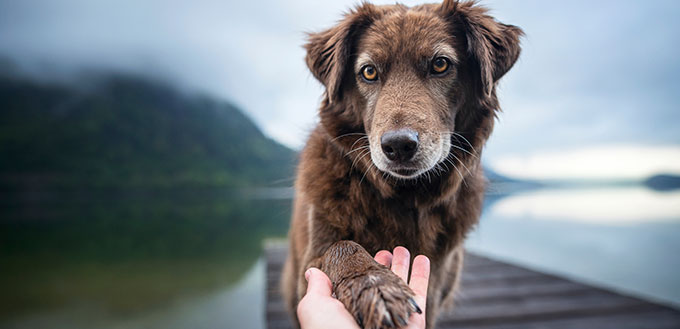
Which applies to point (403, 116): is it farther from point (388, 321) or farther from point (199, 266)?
point (199, 266)

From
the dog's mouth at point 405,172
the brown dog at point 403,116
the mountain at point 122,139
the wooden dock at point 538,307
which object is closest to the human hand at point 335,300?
the brown dog at point 403,116

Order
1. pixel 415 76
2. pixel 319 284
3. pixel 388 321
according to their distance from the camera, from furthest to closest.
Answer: pixel 415 76 → pixel 319 284 → pixel 388 321

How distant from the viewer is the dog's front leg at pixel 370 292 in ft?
4.20

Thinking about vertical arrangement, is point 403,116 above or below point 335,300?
above

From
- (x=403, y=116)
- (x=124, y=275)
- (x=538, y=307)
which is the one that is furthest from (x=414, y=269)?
(x=124, y=275)

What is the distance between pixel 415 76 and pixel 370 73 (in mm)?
266

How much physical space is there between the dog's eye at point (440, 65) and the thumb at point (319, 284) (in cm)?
122

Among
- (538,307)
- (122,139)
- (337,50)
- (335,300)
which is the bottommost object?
(122,139)

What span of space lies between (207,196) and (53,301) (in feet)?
178

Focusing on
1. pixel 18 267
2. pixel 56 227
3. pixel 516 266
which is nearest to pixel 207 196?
pixel 56 227

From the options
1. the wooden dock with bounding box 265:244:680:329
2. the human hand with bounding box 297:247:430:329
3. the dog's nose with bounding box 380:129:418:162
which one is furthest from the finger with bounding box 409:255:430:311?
the wooden dock with bounding box 265:244:680:329

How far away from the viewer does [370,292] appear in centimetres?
135

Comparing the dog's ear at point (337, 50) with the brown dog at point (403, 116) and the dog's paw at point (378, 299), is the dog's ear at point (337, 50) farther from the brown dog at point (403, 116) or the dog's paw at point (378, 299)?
the dog's paw at point (378, 299)

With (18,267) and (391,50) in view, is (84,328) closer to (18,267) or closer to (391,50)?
(18,267)
